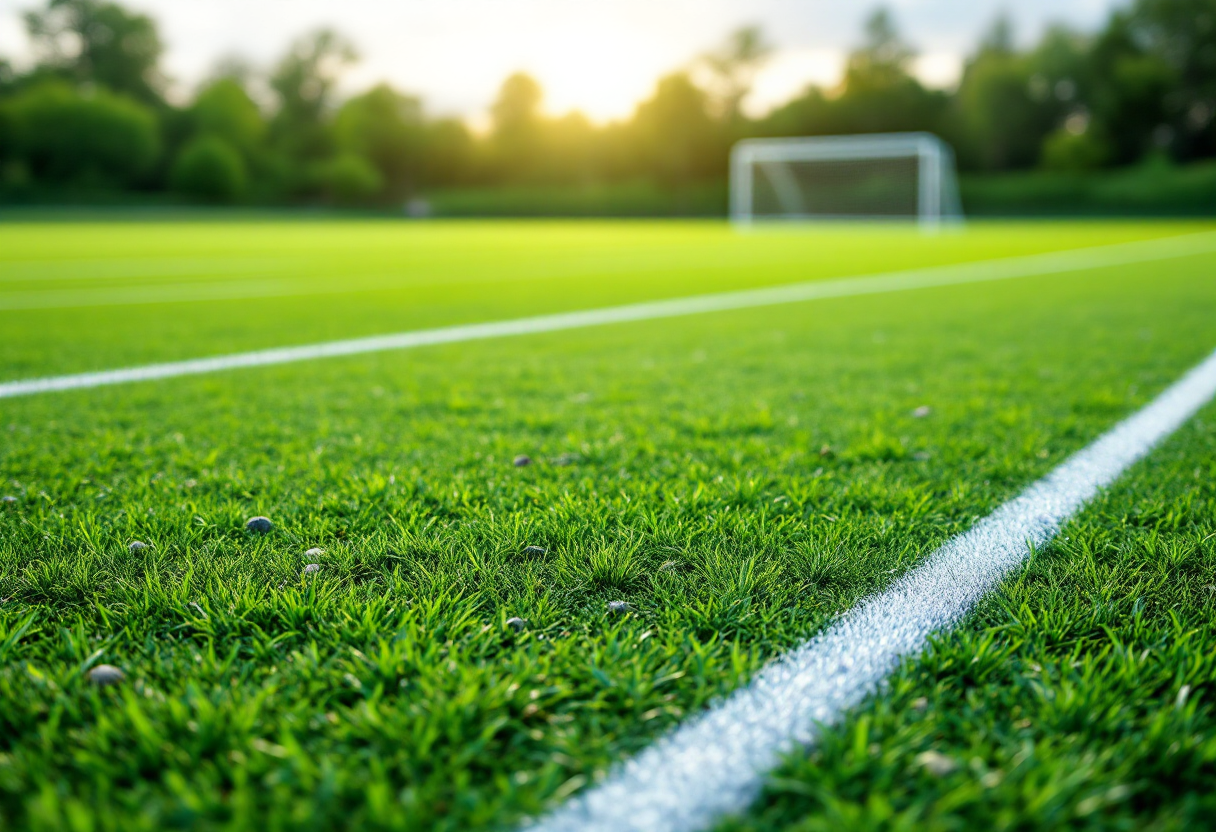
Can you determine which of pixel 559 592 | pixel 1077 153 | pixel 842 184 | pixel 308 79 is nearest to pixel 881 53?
pixel 1077 153

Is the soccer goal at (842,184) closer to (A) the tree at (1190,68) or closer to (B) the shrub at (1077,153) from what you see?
(B) the shrub at (1077,153)

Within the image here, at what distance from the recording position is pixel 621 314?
6.46 metres

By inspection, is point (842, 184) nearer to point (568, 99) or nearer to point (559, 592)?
point (559, 592)

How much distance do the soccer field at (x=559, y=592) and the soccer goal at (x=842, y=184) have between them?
30934mm

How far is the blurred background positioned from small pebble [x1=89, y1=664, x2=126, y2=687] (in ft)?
158

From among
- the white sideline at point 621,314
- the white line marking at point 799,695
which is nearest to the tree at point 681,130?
the white sideline at point 621,314

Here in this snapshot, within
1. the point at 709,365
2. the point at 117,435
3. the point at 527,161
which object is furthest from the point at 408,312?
the point at 527,161

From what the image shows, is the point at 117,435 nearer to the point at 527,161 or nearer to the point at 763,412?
the point at 763,412

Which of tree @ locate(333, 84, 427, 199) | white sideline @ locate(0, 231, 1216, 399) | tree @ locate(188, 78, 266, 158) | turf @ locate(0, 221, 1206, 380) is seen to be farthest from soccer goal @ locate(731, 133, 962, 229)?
tree @ locate(188, 78, 266, 158)

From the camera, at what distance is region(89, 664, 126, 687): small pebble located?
4.19 feet

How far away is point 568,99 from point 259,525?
7503 centimetres

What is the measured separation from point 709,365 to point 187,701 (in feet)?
10.8

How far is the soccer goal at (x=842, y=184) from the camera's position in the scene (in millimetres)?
32438

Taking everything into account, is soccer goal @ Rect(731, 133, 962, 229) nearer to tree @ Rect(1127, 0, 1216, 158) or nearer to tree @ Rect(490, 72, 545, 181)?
tree @ Rect(1127, 0, 1216, 158)
